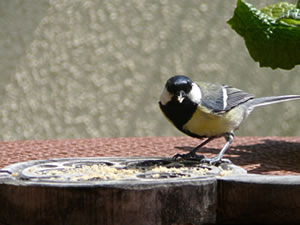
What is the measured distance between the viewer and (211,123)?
2.00 m

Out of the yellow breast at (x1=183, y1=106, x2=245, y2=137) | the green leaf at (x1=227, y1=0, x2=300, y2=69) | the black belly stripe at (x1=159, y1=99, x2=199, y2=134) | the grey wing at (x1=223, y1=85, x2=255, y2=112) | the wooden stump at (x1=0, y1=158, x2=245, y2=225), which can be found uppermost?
the green leaf at (x1=227, y1=0, x2=300, y2=69)

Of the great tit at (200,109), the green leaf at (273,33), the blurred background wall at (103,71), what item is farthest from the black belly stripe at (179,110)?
the blurred background wall at (103,71)

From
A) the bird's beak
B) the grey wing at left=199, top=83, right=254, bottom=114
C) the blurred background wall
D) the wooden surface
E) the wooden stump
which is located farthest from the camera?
the blurred background wall

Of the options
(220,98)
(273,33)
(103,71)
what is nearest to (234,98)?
(220,98)

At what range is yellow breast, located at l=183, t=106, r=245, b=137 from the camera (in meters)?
1.95

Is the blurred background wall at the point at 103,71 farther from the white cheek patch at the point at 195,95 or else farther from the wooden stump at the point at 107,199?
the wooden stump at the point at 107,199

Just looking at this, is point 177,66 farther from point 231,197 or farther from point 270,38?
point 231,197

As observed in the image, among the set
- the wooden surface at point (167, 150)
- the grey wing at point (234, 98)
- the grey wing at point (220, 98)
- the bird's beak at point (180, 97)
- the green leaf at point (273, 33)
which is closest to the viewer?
the bird's beak at point (180, 97)

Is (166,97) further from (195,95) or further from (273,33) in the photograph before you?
(273,33)

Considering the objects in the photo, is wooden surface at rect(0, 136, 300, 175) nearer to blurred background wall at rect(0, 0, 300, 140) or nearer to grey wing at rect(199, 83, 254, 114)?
grey wing at rect(199, 83, 254, 114)

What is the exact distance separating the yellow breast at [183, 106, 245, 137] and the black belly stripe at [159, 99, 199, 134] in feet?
0.06

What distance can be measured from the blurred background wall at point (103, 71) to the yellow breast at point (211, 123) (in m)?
2.15

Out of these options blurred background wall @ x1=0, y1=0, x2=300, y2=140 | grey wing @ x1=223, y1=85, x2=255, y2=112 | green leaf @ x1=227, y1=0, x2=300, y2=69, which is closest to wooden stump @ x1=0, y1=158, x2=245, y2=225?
grey wing @ x1=223, y1=85, x2=255, y2=112

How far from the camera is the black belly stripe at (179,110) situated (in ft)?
6.27
